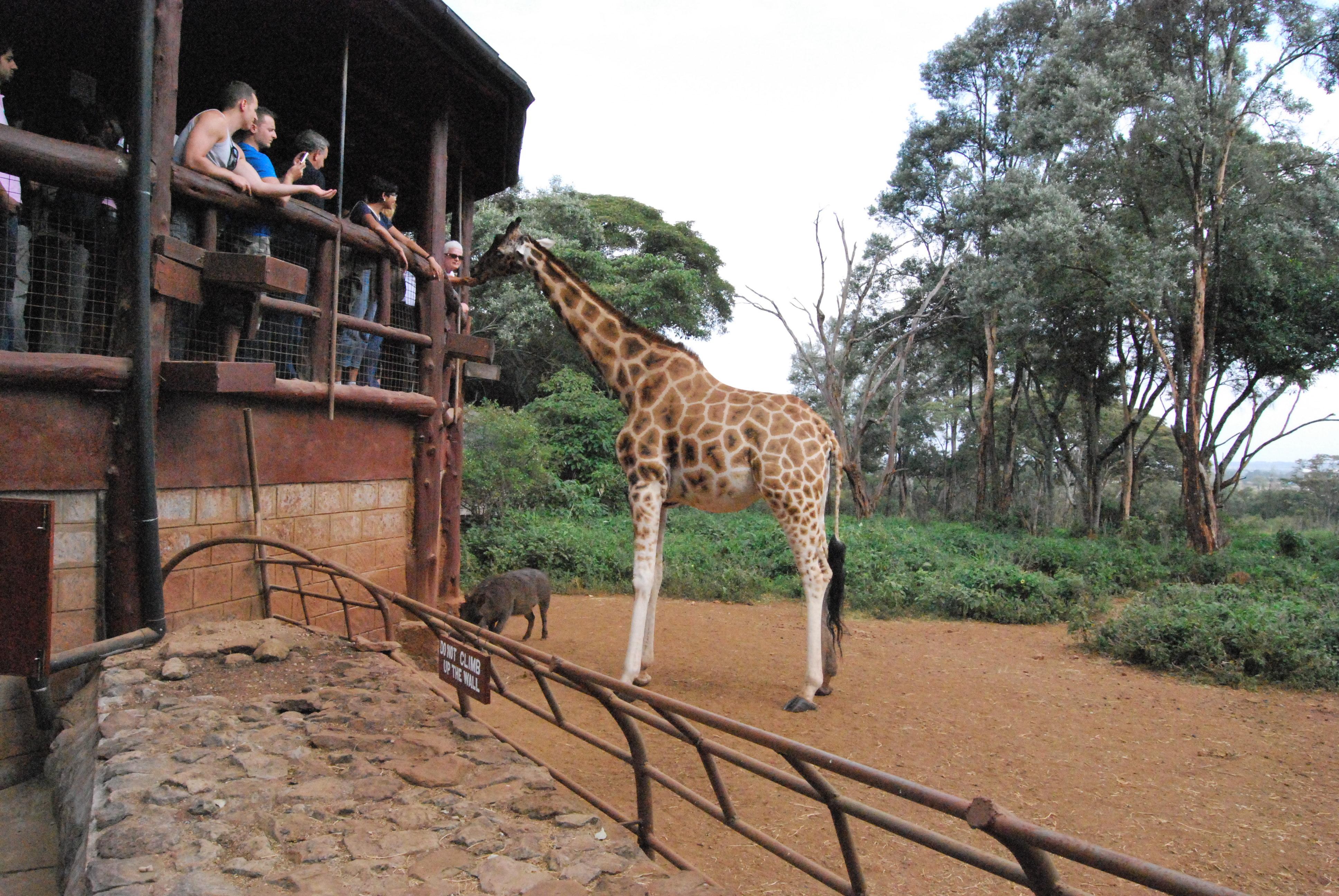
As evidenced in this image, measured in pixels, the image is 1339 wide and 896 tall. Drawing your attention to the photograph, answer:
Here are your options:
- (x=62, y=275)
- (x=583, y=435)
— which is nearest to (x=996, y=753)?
(x=62, y=275)

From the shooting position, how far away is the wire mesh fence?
406 cm

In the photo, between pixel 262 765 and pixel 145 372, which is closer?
pixel 262 765

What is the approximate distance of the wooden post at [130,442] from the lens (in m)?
4.28

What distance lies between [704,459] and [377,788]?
12.8 feet

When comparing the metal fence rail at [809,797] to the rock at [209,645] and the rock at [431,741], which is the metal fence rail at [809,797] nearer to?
the rock at [431,741]

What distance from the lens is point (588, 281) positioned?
20.2 meters

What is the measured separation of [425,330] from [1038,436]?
93.8ft

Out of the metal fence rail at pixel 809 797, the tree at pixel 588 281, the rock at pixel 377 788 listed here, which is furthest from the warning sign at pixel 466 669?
the tree at pixel 588 281

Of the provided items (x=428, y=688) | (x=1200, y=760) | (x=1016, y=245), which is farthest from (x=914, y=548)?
(x=428, y=688)

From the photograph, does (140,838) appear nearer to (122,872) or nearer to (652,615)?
(122,872)

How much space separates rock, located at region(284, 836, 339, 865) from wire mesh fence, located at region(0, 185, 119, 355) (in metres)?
3.04

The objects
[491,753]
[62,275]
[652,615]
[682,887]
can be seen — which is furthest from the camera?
[652,615]

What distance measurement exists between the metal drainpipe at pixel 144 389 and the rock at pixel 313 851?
2192 mm

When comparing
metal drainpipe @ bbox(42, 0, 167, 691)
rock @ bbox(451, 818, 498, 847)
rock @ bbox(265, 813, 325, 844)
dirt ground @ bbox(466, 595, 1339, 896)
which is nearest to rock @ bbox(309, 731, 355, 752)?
rock @ bbox(265, 813, 325, 844)
